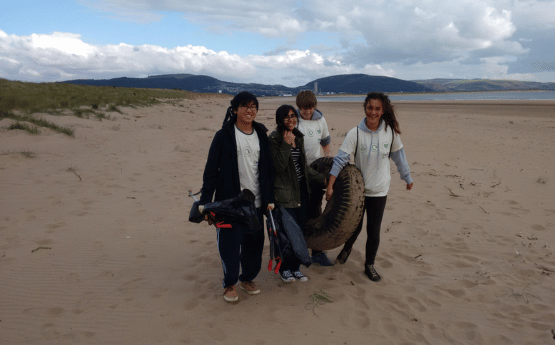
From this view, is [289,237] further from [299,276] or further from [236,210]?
[299,276]

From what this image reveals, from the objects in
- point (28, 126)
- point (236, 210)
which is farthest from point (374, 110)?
point (28, 126)

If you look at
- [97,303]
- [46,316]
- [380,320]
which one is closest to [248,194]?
[380,320]

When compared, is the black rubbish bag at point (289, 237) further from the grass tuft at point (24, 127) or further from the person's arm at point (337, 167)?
the grass tuft at point (24, 127)

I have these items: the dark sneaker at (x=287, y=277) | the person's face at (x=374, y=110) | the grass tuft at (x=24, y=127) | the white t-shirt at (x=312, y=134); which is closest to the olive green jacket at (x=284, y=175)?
the white t-shirt at (x=312, y=134)

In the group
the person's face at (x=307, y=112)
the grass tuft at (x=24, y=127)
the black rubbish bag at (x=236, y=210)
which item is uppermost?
the person's face at (x=307, y=112)

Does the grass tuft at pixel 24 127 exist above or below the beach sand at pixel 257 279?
Answer: above

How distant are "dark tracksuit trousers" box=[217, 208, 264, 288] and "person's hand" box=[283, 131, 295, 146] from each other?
2.29 ft

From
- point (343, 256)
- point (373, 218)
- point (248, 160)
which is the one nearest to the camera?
point (248, 160)

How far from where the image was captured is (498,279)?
3.61 metres

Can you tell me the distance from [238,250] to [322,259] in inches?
51.3

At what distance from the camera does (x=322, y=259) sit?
13.1 ft

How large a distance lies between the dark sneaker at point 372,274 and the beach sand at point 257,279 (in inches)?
2.8

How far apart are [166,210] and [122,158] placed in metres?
3.96

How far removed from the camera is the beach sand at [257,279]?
9.32ft
